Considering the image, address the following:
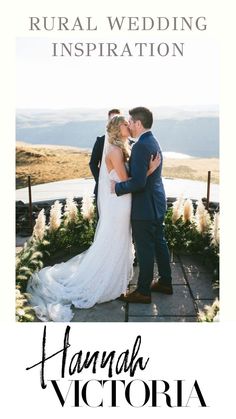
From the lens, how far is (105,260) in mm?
5664

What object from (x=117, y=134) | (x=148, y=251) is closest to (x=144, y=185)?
(x=117, y=134)

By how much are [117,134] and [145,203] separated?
0.75m

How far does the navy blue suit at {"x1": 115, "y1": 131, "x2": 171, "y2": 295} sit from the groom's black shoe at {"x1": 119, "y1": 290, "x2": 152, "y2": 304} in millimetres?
43

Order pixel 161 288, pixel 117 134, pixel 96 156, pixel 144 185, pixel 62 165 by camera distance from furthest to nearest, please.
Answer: pixel 62 165, pixel 96 156, pixel 161 288, pixel 117 134, pixel 144 185

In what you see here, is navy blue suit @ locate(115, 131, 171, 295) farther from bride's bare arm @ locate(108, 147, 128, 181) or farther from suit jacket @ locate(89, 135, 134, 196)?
suit jacket @ locate(89, 135, 134, 196)

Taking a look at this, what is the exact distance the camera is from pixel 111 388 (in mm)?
4746

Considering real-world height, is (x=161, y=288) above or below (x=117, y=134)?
below

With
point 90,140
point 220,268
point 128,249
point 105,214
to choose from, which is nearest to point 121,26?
point 90,140

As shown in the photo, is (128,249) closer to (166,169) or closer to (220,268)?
(220,268)

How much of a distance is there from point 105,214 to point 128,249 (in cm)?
45

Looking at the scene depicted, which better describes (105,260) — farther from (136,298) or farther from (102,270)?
(136,298)

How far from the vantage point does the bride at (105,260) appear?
5.42 m

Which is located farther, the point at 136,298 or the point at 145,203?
the point at 136,298

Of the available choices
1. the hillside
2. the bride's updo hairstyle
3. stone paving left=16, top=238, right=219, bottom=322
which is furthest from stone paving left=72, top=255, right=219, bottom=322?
the bride's updo hairstyle
